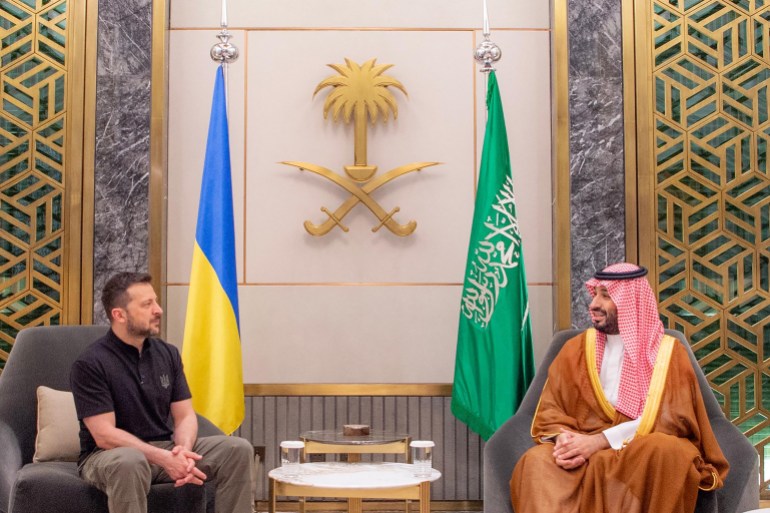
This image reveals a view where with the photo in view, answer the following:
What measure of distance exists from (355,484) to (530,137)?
7.10ft

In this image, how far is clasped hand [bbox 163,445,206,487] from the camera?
3.31 meters

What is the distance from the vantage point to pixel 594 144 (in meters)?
4.71

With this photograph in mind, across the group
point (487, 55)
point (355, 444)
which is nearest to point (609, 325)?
point (355, 444)

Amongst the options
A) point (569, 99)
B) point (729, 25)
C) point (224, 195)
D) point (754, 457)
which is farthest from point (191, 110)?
point (754, 457)

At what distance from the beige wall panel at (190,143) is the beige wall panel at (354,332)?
9.2 inches

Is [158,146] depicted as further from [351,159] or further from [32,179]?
[351,159]

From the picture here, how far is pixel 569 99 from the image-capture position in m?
4.72

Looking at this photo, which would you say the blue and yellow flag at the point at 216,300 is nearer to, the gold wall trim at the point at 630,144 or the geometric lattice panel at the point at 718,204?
the gold wall trim at the point at 630,144

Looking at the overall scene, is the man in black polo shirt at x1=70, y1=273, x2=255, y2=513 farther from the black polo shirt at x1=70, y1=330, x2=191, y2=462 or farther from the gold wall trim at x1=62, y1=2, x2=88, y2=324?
the gold wall trim at x1=62, y1=2, x2=88, y2=324

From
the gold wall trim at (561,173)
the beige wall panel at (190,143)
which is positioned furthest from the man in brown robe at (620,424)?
the beige wall panel at (190,143)

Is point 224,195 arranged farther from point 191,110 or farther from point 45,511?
point 45,511

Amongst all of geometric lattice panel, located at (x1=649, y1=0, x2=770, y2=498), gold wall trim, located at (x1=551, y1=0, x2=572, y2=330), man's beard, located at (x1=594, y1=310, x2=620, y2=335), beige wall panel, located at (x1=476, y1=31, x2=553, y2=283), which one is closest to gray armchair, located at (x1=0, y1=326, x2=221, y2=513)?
man's beard, located at (x1=594, y1=310, x2=620, y2=335)

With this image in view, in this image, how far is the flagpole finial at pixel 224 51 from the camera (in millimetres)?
4484

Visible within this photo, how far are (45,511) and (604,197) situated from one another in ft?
9.41
